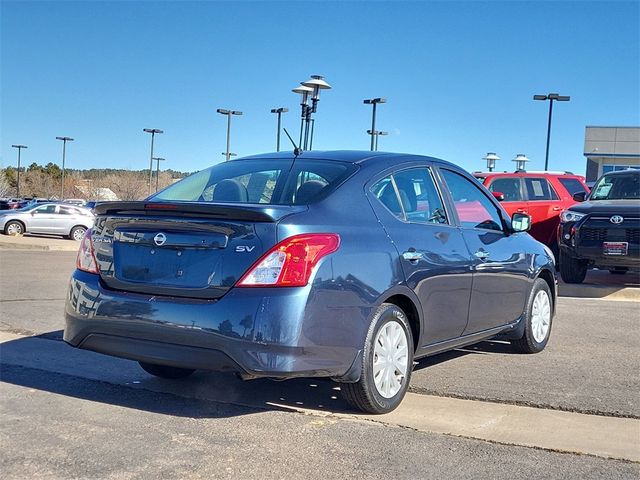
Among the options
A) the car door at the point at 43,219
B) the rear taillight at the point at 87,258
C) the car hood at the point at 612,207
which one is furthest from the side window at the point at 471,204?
the car door at the point at 43,219

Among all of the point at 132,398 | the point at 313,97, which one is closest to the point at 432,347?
the point at 132,398

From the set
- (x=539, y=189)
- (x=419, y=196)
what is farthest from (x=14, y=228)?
(x=419, y=196)

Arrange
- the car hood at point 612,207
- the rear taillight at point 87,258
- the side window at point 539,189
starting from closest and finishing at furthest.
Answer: the rear taillight at point 87,258
the car hood at point 612,207
the side window at point 539,189

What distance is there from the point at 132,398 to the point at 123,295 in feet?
2.91

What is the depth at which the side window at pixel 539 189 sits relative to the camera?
13617 millimetres

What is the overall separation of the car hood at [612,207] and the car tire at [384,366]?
250 inches

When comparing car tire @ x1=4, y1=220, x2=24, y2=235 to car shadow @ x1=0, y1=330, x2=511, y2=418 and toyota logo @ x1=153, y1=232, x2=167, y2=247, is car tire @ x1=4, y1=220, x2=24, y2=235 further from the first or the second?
toyota logo @ x1=153, y1=232, x2=167, y2=247

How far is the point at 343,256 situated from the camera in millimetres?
4148

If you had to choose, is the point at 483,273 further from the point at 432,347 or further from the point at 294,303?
the point at 294,303

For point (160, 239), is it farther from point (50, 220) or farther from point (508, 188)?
point (50, 220)

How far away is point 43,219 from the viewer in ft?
94.0

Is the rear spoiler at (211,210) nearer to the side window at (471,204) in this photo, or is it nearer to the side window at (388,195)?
the side window at (388,195)

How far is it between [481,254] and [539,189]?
8758 millimetres

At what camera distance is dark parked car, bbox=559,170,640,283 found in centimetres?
977
